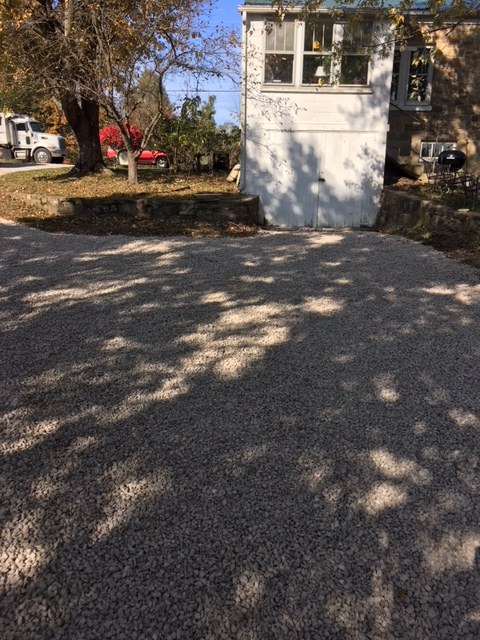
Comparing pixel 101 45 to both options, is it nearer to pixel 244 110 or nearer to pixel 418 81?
pixel 244 110

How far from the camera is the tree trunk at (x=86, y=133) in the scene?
15.5 m

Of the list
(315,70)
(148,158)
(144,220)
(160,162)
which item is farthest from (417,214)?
(148,158)

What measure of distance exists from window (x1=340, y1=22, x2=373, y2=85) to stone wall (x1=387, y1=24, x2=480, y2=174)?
266cm

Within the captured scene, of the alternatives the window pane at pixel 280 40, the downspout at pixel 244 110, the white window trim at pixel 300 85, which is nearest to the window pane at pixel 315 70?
the white window trim at pixel 300 85

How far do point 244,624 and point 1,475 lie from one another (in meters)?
1.54

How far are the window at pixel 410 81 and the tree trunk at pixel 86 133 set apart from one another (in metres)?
8.50

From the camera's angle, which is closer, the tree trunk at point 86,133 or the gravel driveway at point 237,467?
the gravel driveway at point 237,467

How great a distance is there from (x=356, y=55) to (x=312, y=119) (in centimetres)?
171

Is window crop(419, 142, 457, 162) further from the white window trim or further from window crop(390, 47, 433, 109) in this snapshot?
the white window trim

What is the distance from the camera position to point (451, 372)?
14.0ft

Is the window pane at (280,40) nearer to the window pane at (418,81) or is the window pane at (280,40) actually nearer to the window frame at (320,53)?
the window frame at (320,53)

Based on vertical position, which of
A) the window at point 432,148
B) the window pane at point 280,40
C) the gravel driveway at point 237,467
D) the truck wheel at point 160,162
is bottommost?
the gravel driveway at point 237,467

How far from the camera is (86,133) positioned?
52.2ft

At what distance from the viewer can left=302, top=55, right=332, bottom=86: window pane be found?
1289 cm
